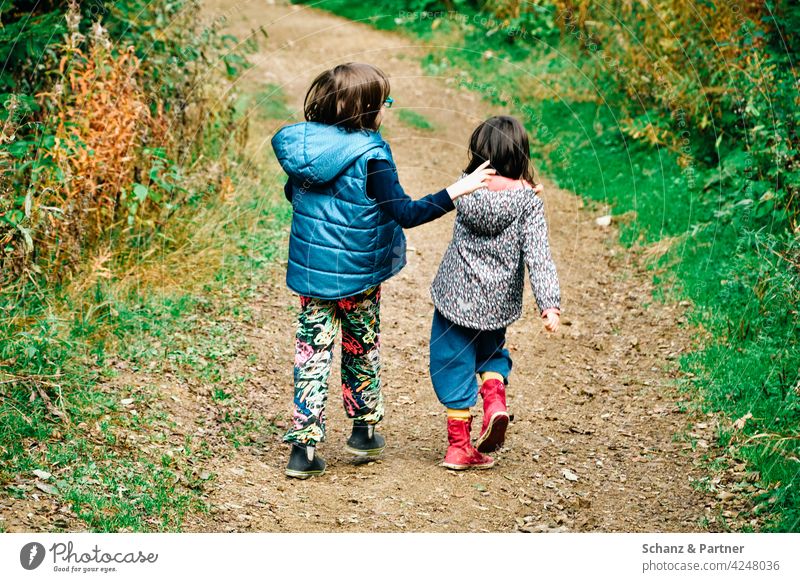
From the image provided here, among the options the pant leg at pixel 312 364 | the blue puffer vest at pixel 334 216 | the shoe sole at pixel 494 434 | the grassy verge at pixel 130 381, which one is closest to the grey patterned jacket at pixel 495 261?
A: the blue puffer vest at pixel 334 216

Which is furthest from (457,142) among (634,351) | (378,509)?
(378,509)

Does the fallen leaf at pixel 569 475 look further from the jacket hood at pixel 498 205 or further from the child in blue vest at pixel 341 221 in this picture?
the jacket hood at pixel 498 205

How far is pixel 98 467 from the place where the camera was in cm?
393

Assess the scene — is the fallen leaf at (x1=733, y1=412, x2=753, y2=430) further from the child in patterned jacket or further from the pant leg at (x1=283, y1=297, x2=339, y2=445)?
the pant leg at (x1=283, y1=297, x2=339, y2=445)

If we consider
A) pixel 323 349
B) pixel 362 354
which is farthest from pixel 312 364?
pixel 362 354

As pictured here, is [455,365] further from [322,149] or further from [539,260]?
[322,149]

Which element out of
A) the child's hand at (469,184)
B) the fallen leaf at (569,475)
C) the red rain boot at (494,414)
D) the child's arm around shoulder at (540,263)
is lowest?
the fallen leaf at (569,475)

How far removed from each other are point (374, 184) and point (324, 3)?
9.24 m

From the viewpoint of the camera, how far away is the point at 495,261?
158 inches

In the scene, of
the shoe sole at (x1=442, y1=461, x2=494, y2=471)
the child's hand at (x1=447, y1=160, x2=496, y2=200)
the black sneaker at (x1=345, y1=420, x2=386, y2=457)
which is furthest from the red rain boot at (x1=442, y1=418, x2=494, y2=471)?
the child's hand at (x1=447, y1=160, x2=496, y2=200)

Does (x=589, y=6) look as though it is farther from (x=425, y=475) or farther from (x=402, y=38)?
(x=425, y=475)

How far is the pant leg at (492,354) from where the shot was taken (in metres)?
4.17

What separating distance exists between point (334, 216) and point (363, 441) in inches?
45.5

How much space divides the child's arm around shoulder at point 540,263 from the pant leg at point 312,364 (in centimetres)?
88
